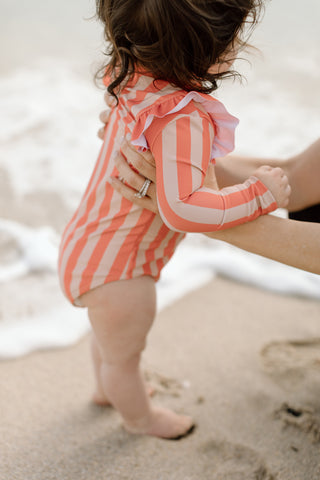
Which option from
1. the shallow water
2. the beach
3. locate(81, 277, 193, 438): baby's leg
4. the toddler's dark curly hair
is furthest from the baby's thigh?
the shallow water

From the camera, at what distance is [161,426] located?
4.58ft

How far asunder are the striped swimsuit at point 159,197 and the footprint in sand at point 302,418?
1.90ft

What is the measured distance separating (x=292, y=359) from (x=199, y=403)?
39 cm

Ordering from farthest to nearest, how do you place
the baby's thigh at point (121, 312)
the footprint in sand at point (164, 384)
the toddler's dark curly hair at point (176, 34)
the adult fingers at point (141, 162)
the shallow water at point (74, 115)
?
1. the shallow water at point (74, 115)
2. the footprint in sand at point (164, 384)
3. the baby's thigh at point (121, 312)
4. the adult fingers at point (141, 162)
5. the toddler's dark curly hair at point (176, 34)

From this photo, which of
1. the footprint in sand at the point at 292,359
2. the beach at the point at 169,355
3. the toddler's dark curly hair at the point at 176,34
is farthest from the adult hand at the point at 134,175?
the footprint in sand at the point at 292,359

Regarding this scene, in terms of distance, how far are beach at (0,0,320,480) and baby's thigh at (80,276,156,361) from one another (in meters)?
0.30

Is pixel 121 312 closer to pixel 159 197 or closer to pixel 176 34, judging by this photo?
pixel 159 197

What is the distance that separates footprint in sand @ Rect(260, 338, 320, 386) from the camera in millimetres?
1625

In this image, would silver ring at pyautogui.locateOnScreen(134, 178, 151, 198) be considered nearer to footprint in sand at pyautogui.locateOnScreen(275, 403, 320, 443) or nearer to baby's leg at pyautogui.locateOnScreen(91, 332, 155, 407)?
baby's leg at pyautogui.locateOnScreen(91, 332, 155, 407)

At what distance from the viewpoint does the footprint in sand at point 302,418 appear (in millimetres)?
1357

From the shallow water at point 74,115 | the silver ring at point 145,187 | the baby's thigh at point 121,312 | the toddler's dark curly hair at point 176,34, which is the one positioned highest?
the toddler's dark curly hair at point 176,34

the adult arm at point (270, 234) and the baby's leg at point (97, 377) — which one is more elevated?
the adult arm at point (270, 234)

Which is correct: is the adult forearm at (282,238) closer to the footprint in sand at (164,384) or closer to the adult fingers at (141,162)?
the adult fingers at (141,162)

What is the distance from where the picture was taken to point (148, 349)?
5.88ft
